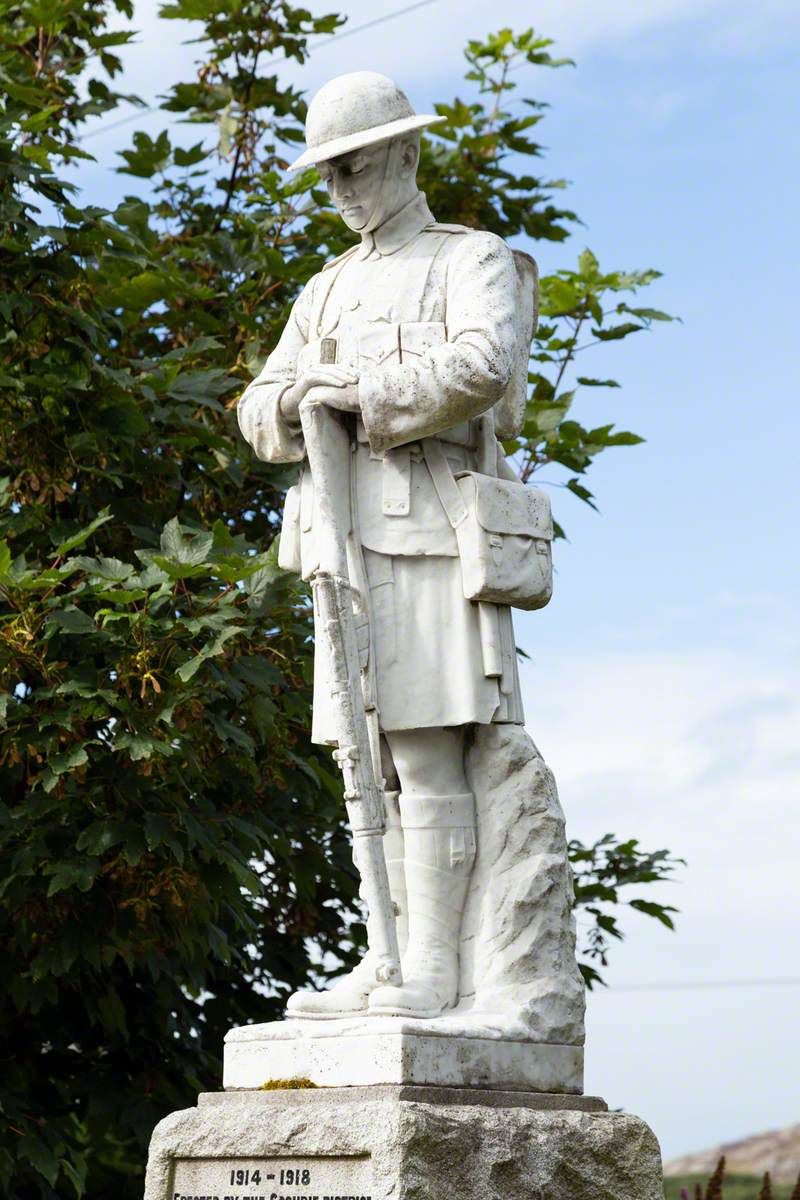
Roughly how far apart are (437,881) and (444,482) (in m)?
1.20

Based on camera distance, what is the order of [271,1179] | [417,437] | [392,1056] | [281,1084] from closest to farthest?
[392,1056]
[271,1179]
[281,1084]
[417,437]

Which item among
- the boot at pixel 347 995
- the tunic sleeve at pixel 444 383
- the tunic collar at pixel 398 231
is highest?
the tunic collar at pixel 398 231

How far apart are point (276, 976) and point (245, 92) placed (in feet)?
15.4

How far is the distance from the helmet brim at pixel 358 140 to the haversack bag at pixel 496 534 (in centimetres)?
92

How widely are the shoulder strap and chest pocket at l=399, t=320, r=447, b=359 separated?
11.3 inches

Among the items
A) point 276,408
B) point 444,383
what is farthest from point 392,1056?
point 276,408

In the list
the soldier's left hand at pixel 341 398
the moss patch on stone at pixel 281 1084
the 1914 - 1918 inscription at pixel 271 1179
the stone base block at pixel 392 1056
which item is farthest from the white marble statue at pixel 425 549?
the 1914 - 1918 inscription at pixel 271 1179

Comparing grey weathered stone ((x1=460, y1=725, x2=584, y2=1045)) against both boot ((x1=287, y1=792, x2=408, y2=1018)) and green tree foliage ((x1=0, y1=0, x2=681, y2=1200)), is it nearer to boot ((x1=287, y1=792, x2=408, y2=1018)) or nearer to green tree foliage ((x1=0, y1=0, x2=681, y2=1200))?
boot ((x1=287, y1=792, x2=408, y2=1018))

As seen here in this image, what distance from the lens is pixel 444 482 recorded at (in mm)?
5883

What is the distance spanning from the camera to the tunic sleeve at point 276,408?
19.9 feet

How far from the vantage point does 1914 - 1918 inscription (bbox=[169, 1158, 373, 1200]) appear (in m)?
5.21

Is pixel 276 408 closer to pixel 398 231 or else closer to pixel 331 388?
pixel 331 388

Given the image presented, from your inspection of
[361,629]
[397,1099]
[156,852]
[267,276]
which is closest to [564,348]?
[267,276]

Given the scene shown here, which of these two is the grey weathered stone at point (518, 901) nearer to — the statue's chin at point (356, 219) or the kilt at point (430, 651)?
the kilt at point (430, 651)
